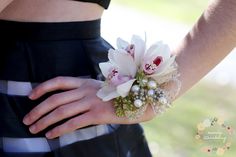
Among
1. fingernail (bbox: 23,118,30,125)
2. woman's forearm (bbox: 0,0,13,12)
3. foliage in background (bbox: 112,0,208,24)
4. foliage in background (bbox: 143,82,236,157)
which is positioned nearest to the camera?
woman's forearm (bbox: 0,0,13,12)

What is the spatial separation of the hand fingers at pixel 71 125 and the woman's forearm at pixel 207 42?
29cm

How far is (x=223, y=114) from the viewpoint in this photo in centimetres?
440

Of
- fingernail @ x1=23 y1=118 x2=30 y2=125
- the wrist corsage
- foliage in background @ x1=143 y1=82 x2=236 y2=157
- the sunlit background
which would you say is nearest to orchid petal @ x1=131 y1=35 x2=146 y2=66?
the wrist corsage

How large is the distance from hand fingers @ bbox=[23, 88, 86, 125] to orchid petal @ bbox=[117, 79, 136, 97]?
93 mm

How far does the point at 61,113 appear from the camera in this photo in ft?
4.70

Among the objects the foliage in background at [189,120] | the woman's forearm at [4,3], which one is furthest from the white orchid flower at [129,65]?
the foliage in background at [189,120]

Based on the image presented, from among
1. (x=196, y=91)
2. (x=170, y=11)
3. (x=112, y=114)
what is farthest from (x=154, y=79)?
(x=170, y=11)

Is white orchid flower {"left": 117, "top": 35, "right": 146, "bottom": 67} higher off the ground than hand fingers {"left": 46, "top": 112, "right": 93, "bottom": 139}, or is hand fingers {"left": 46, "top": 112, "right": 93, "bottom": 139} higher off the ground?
white orchid flower {"left": 117, "top": 35, "right": 146, "bottom": 67}

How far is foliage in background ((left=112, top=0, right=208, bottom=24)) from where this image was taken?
6.89 meters

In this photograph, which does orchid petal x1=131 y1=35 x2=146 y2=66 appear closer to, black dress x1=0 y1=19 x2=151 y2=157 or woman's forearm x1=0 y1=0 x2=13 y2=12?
black dress x1=0 y1=19 x2=151 y2=157

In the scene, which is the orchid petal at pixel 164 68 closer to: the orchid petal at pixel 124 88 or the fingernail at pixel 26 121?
the orchid petal at pixel 124 88

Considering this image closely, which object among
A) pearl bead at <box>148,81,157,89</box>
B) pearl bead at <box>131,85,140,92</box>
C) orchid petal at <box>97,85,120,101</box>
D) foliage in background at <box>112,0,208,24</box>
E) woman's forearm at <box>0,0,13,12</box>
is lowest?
foliage in background at <box>112,0,208,24</box>

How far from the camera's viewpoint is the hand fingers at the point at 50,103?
1.41 meters

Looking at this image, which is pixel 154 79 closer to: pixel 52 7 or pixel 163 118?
pixel 52 7
